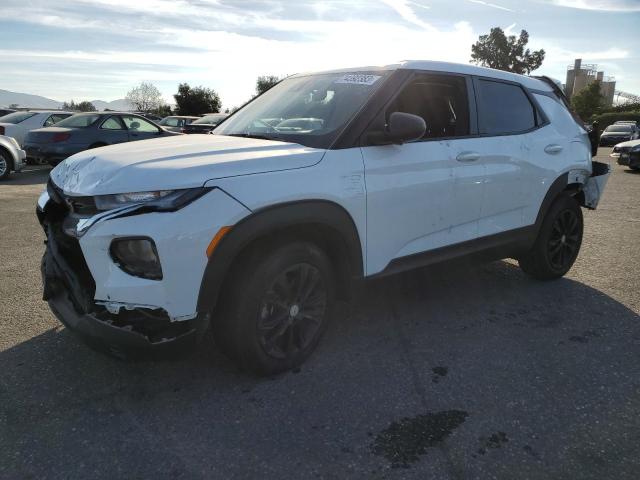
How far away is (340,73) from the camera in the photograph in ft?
11.9

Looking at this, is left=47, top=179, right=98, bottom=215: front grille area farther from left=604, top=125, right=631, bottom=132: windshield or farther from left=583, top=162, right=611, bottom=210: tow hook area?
left=604, top=125, right=631, bottom=132: windshield

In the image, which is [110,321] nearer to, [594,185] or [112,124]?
[594,185]

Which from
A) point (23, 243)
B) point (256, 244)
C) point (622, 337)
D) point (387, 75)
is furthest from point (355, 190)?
point (23, 243)

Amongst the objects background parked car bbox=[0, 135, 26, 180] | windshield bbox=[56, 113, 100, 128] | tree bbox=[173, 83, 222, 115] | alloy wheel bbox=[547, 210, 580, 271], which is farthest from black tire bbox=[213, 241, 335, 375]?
tree bbox=[173, 83, 222, 115]

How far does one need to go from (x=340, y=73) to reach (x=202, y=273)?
6.17 feet

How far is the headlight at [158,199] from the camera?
2.38 meters

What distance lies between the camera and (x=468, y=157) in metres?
3.59

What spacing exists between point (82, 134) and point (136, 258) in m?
11.2

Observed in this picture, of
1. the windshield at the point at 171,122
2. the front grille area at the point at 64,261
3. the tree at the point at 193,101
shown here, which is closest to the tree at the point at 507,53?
the tree at the point at 193,101

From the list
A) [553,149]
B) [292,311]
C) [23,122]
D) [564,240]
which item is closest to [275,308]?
[292,311]

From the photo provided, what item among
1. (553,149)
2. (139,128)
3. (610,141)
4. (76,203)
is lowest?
(610,141)

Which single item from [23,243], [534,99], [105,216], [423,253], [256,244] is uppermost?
[534,99]

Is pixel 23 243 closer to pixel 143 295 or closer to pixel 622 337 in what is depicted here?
pixel 143 295

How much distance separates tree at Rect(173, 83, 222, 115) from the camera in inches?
2025
